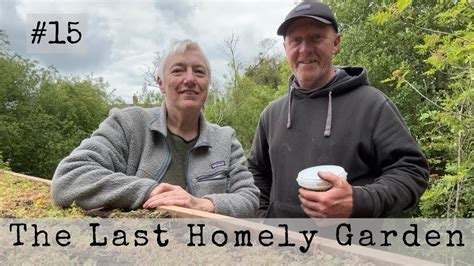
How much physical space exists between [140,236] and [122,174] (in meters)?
0.46

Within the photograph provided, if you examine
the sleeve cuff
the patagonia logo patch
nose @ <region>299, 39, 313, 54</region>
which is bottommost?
the sleeve cuff

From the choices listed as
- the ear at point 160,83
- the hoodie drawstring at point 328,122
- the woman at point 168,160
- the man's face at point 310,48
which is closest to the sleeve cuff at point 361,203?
the hoodie drawstring at point 328,122

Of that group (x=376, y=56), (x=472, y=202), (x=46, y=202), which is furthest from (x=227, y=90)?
(x=46, y=202)

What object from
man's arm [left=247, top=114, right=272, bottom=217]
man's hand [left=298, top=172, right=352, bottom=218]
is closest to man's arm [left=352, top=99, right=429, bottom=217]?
man's hand [left=298, top=172, right=352, bottom=218]

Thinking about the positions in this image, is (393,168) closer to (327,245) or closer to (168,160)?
(327,245)

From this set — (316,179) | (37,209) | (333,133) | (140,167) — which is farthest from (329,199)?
(37,209)

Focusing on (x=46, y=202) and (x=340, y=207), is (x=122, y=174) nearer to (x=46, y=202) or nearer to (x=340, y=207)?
(x=46, y=202)

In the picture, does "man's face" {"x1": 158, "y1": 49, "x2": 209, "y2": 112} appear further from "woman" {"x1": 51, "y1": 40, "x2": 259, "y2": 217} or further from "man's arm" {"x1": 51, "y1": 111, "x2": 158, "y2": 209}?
"man's arm" {"x1": 51, "y1": 111, "x2": 158, "y2": 209}

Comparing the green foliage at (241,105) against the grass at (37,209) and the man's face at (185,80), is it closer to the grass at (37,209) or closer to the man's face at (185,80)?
the grass at (37,209)

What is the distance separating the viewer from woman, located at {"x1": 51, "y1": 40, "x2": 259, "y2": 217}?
76.9 inches

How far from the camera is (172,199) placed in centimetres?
195

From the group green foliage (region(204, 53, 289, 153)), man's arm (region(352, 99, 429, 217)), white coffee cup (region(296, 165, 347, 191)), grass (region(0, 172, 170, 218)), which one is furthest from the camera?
green foliage (region(204, 53, 289, 153))

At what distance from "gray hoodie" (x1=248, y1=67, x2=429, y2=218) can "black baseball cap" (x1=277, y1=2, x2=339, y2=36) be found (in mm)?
306

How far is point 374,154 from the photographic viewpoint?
223 cm
